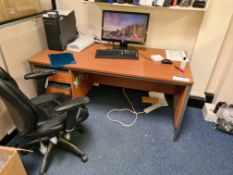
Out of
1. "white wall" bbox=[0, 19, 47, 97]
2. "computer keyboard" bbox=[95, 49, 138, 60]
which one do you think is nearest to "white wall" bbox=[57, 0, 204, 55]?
"computer keyboard" bbox=[95, 49, 138, 60]

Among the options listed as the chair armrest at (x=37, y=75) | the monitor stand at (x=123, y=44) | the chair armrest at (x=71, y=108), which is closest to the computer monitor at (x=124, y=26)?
the monitor stand at (x=123, y=44)

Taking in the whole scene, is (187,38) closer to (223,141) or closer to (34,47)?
(223,141)

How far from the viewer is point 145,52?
6.77ft

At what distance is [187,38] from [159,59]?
1.58ft

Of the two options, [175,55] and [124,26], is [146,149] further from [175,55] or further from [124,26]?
[124,26]

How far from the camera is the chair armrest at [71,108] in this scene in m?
1.16

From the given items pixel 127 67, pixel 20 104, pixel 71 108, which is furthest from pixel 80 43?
pixel 20 104

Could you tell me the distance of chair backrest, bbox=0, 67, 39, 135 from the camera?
97 centimetres

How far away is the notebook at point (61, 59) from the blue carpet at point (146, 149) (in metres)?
0.73

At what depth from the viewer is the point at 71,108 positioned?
1.18 metres

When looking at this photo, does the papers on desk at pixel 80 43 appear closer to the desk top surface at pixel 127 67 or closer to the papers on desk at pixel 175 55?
the desk top surface at pixel 127 67

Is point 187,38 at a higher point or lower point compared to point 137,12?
lower

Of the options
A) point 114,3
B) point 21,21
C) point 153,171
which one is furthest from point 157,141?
point 21,21

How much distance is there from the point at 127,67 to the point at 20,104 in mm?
994
